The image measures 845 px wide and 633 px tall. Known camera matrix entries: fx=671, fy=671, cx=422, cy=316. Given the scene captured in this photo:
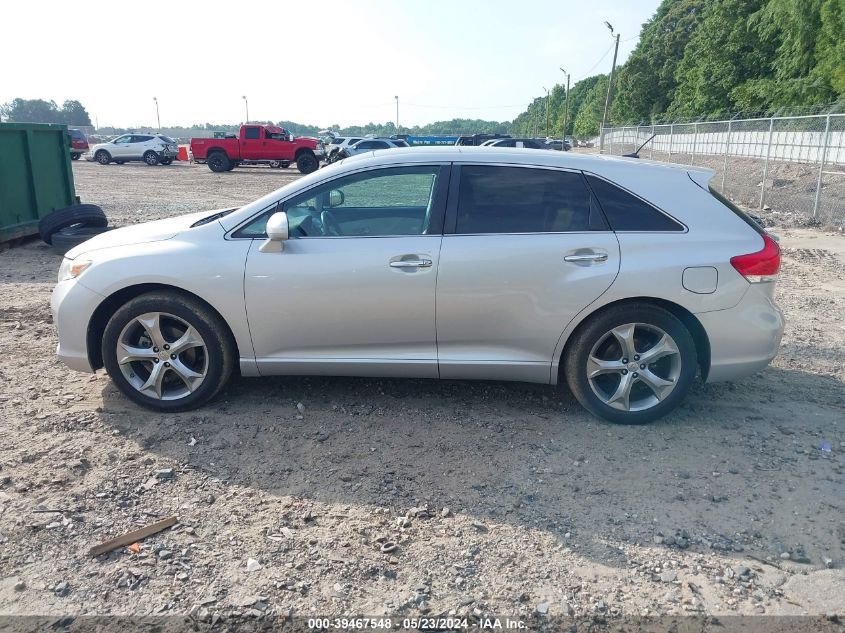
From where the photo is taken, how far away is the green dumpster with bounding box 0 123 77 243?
10164mm

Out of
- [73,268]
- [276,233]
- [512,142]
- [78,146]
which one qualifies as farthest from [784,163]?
[78,146]

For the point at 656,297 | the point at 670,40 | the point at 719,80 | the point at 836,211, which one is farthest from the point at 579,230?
the point at 670,40

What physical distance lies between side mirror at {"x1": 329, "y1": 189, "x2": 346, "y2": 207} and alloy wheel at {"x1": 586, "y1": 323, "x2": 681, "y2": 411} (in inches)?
75.4

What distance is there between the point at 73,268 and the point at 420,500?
2.80 metres

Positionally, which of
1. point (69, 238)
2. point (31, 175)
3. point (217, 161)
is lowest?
point (69, 238)

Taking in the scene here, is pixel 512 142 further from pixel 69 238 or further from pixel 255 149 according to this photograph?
pixel 69 238

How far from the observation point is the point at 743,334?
4.12m

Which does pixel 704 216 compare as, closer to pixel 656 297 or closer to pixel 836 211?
pixel 656 297

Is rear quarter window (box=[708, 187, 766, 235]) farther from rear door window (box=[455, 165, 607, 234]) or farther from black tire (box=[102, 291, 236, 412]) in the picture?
black tire (box=[102, 291, 236, 412])

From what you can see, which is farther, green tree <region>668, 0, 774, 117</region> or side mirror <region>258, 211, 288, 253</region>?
green tree <region>668, 0, 774, 117</region>

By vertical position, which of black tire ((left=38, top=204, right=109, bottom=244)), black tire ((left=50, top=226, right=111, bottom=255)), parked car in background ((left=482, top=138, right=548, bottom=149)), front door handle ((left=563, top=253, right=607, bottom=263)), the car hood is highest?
parked car in background ((left=482, top=138, right=548, bottom=149))

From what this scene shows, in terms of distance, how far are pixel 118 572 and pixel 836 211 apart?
14803 millimetres

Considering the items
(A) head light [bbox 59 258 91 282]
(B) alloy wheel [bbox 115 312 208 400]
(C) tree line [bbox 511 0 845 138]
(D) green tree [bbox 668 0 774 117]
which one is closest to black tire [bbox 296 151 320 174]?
(C) tree line [bbox 511 0 845 138]

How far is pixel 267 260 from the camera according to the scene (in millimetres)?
4195
